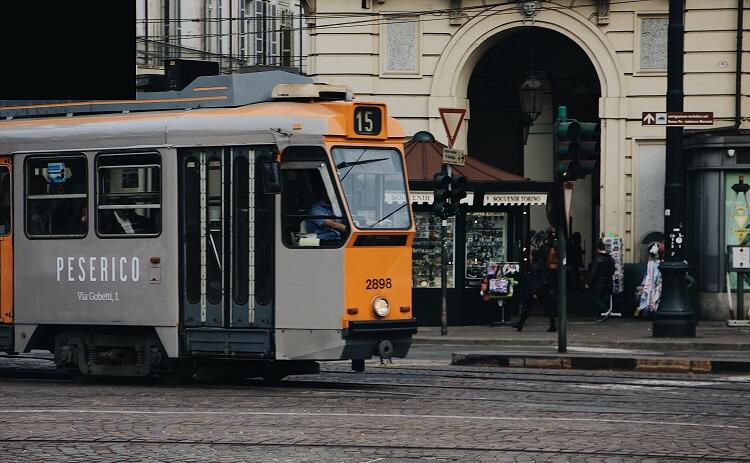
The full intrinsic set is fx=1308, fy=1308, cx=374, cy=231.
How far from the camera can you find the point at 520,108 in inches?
1246

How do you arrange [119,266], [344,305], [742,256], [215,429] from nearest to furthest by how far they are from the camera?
[215,429] → [344,305] → [119,266] → [742,256]

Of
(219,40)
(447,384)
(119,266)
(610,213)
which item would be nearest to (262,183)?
(119,266)

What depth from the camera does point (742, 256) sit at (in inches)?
929

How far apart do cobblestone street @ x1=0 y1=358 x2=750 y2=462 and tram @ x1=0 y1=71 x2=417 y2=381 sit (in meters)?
0.49

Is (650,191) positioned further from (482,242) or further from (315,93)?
(315,93)

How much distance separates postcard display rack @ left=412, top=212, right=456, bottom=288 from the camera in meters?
24.5

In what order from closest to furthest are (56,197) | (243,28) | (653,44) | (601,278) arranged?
(56,197)
(601,278)
(653,44)
(243,28)

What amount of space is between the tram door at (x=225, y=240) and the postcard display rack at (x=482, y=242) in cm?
1290

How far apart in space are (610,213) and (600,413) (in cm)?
1646

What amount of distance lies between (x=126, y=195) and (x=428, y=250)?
12312 millimetres

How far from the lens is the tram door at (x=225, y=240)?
475 inches

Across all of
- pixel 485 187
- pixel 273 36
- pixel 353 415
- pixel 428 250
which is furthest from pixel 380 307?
pixel 273 36

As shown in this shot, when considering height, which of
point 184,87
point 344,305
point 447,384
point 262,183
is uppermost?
point 184,87

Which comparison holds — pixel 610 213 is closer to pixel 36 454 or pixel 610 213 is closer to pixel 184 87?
pixel 184 87
